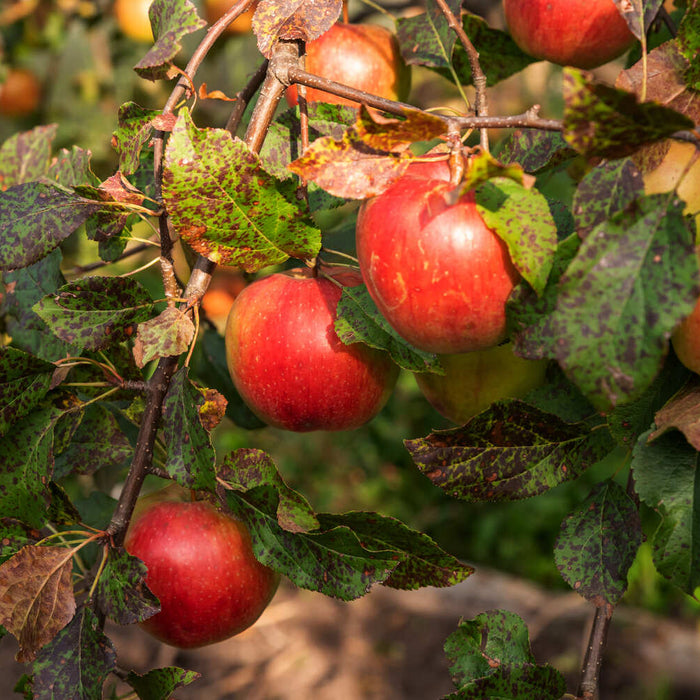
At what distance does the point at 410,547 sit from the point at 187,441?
18 cm

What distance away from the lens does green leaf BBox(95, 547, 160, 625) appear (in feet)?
1.87

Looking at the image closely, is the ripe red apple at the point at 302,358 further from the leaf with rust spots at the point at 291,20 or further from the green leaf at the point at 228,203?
the leaf with rust spots at the point at 291,20

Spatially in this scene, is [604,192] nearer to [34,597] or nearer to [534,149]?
[534,149]

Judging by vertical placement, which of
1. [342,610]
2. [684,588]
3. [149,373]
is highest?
[684,588]

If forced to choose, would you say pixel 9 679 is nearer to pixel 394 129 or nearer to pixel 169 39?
pixel 169 39

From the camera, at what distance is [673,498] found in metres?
0.52

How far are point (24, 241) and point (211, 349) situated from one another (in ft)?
1.41

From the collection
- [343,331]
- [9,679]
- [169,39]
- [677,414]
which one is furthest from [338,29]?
[9,679]

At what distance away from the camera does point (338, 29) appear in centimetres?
84

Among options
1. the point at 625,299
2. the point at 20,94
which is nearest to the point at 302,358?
the point at 625,299

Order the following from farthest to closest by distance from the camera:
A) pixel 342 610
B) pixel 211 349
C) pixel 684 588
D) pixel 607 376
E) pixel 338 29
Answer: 1. pixel 342 610
2. pixel 211 349
3. pixel 338 29
4. pixel 684 588
5. pixel 607 376

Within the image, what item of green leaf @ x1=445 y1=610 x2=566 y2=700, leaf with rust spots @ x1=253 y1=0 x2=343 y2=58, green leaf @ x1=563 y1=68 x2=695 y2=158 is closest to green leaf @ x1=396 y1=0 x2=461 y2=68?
leaf with rust spots @ x1=253 y1=0 x2=343 y2=58

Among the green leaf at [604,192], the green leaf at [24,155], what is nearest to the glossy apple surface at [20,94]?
the green leaf at [24,155]

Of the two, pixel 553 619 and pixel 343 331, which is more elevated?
pixel 343 331
